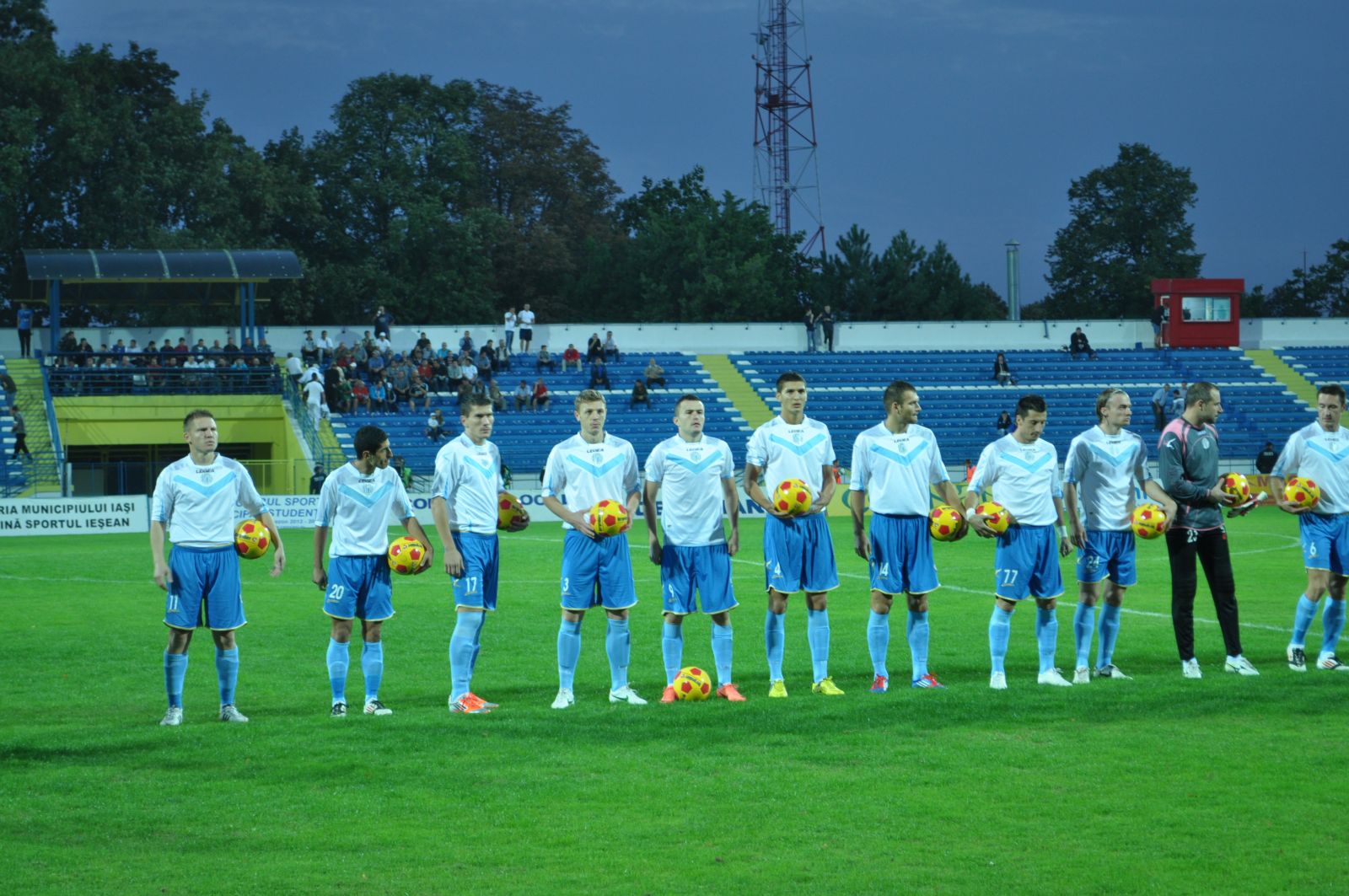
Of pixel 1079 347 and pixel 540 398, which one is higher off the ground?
pixel 1079 347

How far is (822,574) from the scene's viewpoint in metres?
10.6

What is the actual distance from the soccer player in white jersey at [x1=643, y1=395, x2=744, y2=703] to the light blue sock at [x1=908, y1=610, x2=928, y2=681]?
1.35 m

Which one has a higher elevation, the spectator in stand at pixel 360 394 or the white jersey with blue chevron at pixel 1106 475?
the spectator in stand at pixel 360 394

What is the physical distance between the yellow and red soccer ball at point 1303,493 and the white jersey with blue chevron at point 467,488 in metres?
6.00

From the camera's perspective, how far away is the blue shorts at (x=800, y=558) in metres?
10.6

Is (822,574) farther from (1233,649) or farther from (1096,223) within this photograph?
(1096,223)

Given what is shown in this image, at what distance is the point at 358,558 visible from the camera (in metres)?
10.1

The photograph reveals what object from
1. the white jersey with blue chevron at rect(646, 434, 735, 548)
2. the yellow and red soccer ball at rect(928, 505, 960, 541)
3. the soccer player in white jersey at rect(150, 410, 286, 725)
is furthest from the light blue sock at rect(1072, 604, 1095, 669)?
the soccer player in white jersey at rect(150, 410, 286, 725)

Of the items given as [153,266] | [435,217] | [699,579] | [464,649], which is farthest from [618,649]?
[435,217]

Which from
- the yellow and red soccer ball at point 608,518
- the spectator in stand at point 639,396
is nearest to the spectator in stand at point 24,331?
the spectator in stand at point 639,396

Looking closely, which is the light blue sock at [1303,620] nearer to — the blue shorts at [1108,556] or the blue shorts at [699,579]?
the blue shorts at [1108,556]

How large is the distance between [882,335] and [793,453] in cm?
4139

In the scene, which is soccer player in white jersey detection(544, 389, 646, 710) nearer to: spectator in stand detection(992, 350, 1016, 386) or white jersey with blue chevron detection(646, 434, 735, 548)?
white jersey with blue chevron detection(646, 434, 735, 548)

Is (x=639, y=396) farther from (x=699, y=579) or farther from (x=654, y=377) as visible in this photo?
(x=699, y=579)
